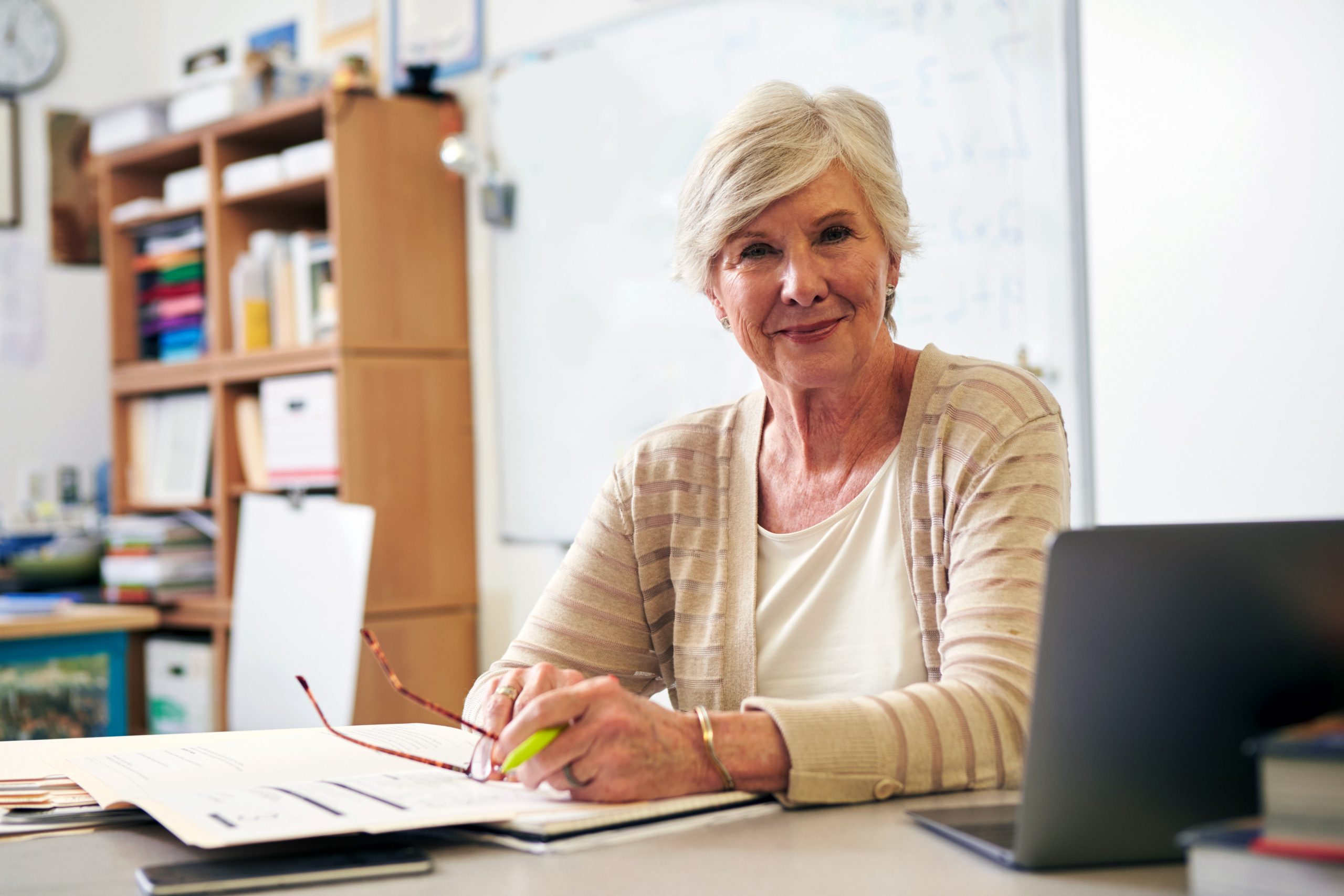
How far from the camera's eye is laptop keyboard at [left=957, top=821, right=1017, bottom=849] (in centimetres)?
81

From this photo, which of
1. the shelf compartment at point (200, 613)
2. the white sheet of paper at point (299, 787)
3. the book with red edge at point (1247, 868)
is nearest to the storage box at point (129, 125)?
the shelf compartment at point (200, 613)

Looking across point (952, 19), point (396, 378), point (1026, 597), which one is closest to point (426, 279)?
point (396, 378)

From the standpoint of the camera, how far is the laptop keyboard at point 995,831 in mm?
805

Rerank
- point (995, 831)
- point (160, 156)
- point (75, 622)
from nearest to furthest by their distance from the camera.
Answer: point (995, 831) → point (75, 622) → point (160, 156)

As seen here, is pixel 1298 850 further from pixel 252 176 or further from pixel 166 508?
pixel 166 508

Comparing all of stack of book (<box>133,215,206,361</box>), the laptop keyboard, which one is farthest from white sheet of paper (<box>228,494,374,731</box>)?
the laptop keyboard

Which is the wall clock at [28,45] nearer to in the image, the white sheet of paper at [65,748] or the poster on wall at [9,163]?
the poster on wall at [9,163]

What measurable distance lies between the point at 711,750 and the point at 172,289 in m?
3.22

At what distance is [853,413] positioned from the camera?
147cm

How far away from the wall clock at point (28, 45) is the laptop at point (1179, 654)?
424 cm

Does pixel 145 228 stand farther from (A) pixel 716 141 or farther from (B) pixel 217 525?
(A) pixel 716 141

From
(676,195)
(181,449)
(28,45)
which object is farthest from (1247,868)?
(28,45)

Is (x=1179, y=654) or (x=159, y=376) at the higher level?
(x=159, y=376)

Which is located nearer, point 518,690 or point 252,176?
point 518,690
